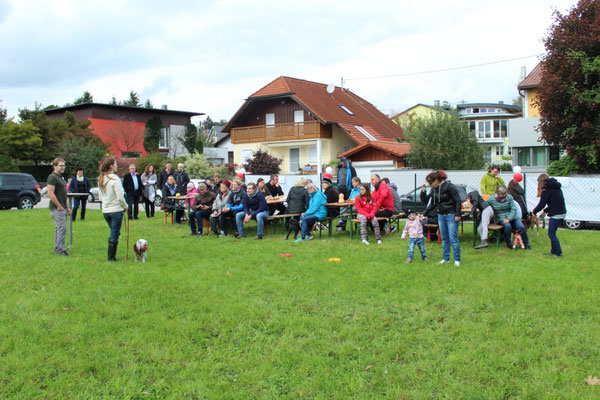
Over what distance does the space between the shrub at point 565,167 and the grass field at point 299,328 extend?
46.6 ft

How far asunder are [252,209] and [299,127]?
80.8 ft

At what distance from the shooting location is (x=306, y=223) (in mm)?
11250

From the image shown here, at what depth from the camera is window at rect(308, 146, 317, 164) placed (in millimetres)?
37031

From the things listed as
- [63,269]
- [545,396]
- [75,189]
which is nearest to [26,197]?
[75,189]

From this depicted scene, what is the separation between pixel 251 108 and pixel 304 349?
35.4m

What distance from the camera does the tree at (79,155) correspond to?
1463 inches

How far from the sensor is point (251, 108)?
128ft

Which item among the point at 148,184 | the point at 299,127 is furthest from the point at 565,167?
the point at 299,127

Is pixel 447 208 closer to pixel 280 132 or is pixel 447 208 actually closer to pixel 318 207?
pixel 318 207

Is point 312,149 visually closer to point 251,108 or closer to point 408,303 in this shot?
point 251,108

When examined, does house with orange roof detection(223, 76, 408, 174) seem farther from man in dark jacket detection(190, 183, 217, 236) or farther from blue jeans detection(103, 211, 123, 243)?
blue jeans detection(103, 211, 123, 243)

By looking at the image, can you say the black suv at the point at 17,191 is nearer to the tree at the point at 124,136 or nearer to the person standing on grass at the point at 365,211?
the person standing on grass at the point at 365,211

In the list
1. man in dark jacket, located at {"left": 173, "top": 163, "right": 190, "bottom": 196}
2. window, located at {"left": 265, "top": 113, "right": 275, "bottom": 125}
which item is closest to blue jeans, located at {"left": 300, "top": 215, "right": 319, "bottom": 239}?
man in dark jacket, located at {"left": 173, "top": 163, "right": 190, "bottom": 196}

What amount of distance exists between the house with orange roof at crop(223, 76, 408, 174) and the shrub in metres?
11.6
